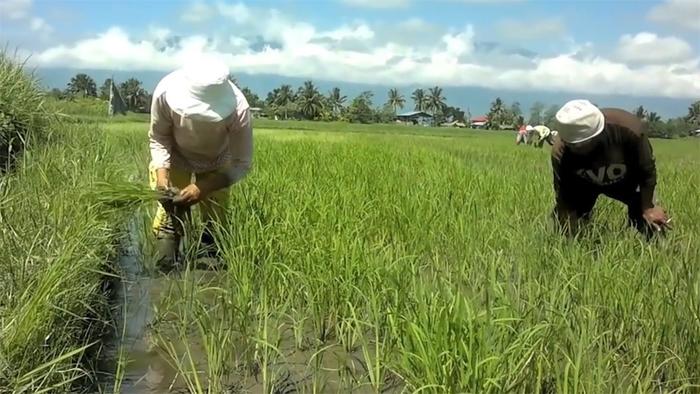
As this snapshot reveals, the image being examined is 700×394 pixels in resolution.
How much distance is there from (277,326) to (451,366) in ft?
2.70

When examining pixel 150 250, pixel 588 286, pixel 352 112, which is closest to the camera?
pixel 588 286

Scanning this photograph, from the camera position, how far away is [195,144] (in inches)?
143

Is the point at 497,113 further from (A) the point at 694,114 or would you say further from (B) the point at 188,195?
(B) the point at 188,195

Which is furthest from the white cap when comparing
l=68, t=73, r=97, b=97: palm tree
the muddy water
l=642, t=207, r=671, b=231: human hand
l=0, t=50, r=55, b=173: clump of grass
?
l=68, t=73, r=97, b=97: palm tree

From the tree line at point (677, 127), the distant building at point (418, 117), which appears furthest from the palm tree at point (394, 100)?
the tree line at point (677, 127)

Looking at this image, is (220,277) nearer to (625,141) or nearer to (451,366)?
(451,366)

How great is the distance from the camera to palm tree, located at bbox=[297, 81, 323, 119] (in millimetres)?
63594

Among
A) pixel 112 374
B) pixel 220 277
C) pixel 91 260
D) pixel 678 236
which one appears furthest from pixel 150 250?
pixel 678 236

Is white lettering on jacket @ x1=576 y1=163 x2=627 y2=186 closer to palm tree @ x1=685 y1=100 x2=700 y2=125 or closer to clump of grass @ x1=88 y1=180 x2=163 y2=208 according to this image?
clump of grass @ x1=88 y1=180 x2=163 y2=208

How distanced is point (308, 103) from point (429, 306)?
205 ft

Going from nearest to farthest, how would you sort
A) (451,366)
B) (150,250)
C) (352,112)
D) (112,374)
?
(451,366) < (112,374) < (150,250) < (352,112)

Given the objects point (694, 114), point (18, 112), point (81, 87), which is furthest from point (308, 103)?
point (18, 112)

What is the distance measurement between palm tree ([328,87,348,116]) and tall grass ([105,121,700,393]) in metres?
60.3

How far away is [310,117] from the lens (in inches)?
2514
